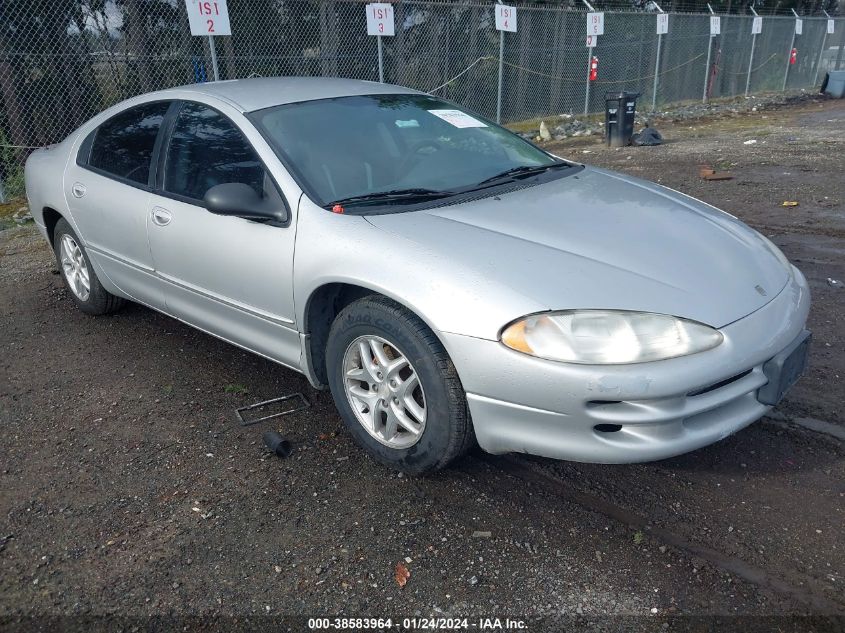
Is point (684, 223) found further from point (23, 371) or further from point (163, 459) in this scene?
point (23, 371)

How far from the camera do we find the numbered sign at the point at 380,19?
423 inches

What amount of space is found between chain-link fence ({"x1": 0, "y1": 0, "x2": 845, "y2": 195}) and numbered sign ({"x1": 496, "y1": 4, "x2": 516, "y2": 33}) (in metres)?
0.32

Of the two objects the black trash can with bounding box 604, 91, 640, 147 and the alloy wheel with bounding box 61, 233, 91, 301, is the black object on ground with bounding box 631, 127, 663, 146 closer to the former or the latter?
the black trash can with bounding box 604, 91, 640, 147

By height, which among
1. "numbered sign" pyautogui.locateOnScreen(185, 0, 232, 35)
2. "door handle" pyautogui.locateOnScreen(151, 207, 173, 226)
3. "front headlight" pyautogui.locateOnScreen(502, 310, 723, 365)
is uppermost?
"numbered sign" pyautogui.locateOnScreen(185, 0, 232, 35)

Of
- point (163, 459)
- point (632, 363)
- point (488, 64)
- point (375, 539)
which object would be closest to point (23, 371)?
point (163, 459)

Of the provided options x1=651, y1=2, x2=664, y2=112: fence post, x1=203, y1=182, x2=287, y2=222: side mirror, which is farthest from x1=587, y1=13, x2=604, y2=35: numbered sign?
x1=203, y1=182, x2=287, y2=222: side mirror

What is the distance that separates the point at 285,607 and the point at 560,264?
153cm

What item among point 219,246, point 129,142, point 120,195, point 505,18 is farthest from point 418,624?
point 505,18

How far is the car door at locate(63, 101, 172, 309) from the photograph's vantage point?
13.0 ft

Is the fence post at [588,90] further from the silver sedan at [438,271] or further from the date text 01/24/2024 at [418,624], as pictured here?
the date text 01/24/2024 at [418,624]

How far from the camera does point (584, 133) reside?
14.3m

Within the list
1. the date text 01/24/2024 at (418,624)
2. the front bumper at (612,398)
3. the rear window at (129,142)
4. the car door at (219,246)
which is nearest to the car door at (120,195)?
the rear window at (129,142)

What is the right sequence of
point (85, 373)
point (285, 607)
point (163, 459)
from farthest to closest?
point (85, 373) → point (163, 459) → point (285, 607)

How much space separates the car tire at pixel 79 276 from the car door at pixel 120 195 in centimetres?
23
